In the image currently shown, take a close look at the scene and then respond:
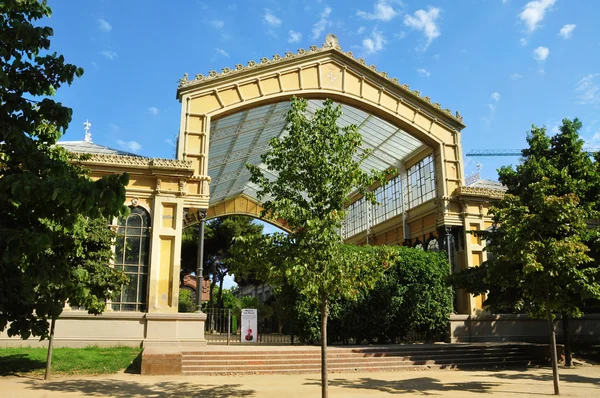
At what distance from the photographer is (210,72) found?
2331 centimetres

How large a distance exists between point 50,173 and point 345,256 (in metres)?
6.34

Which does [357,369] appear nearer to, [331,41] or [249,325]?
[249,325]

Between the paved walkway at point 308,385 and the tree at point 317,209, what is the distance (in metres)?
3.10

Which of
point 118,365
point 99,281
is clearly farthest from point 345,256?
point 118,365

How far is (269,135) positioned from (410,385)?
774 inches

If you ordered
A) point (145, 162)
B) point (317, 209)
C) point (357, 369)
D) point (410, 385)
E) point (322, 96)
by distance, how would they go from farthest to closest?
point (322, 96), point (145, 162), point (357, 369), point (410, 385), point (317, 209)

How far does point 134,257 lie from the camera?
20.8m

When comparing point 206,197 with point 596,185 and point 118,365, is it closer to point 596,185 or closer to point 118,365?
point 118,365

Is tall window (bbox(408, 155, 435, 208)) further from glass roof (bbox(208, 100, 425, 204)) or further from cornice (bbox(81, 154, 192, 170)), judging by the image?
cornice (bbox(81, 154, 192, 170))

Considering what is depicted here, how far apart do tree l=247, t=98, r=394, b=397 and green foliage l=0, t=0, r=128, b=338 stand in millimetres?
4602

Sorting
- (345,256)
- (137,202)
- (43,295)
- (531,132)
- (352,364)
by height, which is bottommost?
(352,364)

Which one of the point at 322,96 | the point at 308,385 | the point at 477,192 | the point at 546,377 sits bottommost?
the point at 546,377

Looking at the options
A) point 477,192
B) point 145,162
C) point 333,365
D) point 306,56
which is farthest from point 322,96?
point 333,365

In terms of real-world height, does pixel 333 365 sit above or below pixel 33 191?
below
